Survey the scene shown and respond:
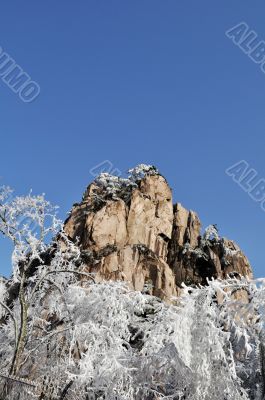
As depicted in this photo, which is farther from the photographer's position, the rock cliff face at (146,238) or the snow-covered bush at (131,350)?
the rock cliff face at (146,238)

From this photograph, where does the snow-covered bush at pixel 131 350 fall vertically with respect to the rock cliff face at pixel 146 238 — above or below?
below

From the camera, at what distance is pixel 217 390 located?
37.4 ft

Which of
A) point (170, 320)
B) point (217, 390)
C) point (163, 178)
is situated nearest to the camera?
point (217, 390)

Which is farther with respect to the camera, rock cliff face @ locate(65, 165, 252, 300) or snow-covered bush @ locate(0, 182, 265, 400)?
rock cliff face @ locate(65, 165, 252, 300)

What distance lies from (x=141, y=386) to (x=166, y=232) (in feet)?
111

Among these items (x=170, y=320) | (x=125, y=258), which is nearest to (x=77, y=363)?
(x=170, y=320)

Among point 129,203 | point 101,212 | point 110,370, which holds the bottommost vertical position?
point 110,370

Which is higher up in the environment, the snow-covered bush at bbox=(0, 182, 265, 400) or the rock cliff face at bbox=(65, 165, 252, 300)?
the rock cliff face at bbox=(65, 165, 252, 300)

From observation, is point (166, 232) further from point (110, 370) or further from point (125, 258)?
point (110, 370)

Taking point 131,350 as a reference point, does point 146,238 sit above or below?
above

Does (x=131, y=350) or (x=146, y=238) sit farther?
(x=146, y=238)

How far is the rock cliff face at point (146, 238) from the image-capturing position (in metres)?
38.7

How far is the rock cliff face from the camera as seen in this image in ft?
127

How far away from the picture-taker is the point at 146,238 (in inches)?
1736
